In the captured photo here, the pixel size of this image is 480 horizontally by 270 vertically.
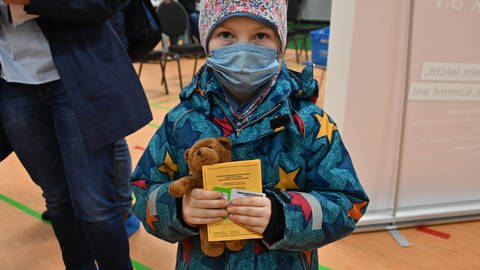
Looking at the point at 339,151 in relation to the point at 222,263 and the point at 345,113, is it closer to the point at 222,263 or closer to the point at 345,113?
the point at 222,263

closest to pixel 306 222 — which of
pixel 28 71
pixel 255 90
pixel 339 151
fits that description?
pixel 339 151

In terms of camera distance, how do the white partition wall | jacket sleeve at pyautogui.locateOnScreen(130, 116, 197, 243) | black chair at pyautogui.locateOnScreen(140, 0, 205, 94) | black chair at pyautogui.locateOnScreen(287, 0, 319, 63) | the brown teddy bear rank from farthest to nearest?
black chair at pyautogui.locateOnScreen(287, 0, 319, 63)
black chair at pyautogui.locateOnScreen(140, 0, 205, 94)
the white partition wall
jacket sleeve at pyautogui.locateOnScreen(130, 116, 197, 243)
the brown teddy bear

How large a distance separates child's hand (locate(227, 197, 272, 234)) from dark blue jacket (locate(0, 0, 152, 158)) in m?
0.68

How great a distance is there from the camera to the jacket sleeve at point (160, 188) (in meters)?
0.86

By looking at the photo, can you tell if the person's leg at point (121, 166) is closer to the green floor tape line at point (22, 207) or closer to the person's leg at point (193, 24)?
the green floor tape line at point (22, 207)

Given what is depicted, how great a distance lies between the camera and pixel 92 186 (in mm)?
1381

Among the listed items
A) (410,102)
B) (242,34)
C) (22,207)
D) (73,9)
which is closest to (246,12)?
(242,34)

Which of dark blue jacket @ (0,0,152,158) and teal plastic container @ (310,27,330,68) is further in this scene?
teal plastic container @ (310,27,330,68)

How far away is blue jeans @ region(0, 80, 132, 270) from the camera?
1325 mm

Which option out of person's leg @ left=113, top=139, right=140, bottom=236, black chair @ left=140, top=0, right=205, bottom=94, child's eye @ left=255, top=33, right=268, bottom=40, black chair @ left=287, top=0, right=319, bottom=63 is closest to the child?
child's eye @ left=255, top=33, right=268, bottom=40

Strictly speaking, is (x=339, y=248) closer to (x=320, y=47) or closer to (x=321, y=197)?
(x=321, y=197)

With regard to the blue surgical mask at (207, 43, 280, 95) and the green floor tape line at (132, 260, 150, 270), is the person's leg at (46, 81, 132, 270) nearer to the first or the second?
the green floor tape line at (132, 260, 150, 270)

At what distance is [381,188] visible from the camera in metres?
2.25

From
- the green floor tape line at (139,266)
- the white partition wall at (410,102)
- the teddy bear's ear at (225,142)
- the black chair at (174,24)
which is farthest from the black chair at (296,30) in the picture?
the teddy bear's ear at (225,142)
